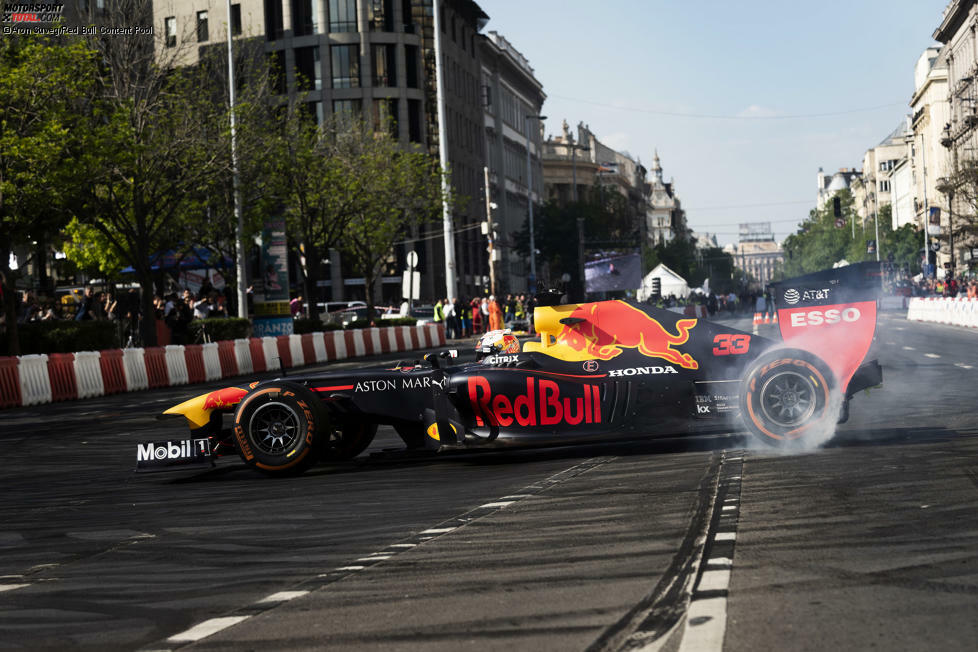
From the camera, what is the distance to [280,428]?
1077 centimetres

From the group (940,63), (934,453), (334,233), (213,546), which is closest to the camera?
(213,546)

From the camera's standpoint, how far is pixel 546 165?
442ft

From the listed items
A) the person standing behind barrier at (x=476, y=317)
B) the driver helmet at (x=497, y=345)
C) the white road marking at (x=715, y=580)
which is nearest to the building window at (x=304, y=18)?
the person standing behind barrier at (x=476, y=317)

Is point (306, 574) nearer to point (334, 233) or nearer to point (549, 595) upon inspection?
point (549, 595)

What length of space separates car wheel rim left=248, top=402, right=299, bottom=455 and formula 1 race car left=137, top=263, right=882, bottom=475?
0.01 meters

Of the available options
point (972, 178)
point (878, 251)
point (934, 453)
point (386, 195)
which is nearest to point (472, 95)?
point (972, 178)

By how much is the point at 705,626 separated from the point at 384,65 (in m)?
75.1

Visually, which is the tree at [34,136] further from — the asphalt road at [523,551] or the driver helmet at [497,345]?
the asphalt road at [523,551]

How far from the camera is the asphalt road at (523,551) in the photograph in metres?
5.15

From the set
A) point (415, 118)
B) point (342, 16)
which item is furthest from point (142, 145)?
point (415, 118)

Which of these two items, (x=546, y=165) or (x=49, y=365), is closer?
(x=49, y=365)

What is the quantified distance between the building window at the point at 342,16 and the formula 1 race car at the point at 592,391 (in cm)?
6829

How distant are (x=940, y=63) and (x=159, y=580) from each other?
127 meters

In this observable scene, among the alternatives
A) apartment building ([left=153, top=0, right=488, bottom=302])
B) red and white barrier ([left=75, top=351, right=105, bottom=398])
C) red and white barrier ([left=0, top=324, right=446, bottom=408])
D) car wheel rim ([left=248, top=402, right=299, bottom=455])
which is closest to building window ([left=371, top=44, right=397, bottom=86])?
apartment building ([left=153, top=0, right=488, bottom=302])
